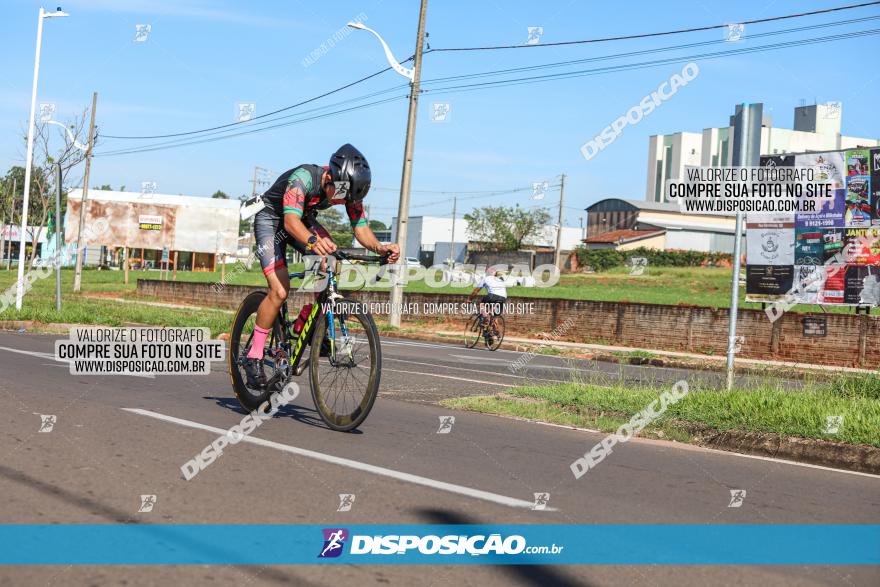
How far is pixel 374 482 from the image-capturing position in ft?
17.0

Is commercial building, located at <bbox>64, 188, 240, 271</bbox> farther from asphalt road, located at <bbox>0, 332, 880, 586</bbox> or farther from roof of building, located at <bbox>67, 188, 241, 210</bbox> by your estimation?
asphalt road, located at <bbox>0, 332, 880, 586</bbox>

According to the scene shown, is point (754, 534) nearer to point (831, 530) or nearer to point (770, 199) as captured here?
point (831, 530)

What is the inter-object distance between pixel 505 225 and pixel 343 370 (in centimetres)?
10015

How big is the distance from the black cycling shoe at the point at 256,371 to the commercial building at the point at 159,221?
60.1m

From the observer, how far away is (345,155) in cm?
673

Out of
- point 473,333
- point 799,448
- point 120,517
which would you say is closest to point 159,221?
point 473,333

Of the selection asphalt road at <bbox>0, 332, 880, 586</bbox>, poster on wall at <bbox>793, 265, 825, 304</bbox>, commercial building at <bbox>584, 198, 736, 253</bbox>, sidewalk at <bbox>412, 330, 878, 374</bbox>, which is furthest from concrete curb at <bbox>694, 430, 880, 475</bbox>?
commercial building at <bbox>584, 198, 736, 253</bbox>

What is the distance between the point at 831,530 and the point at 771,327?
18.0 meters

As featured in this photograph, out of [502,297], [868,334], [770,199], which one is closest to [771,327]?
[868,334]

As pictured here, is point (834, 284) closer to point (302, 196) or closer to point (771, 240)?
point (771, 240)

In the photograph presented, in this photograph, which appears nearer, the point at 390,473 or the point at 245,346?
the point at 390,473

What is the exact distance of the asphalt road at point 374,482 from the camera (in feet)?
12.4

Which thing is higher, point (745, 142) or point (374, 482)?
point (745, 142)

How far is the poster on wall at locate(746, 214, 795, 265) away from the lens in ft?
70.0
